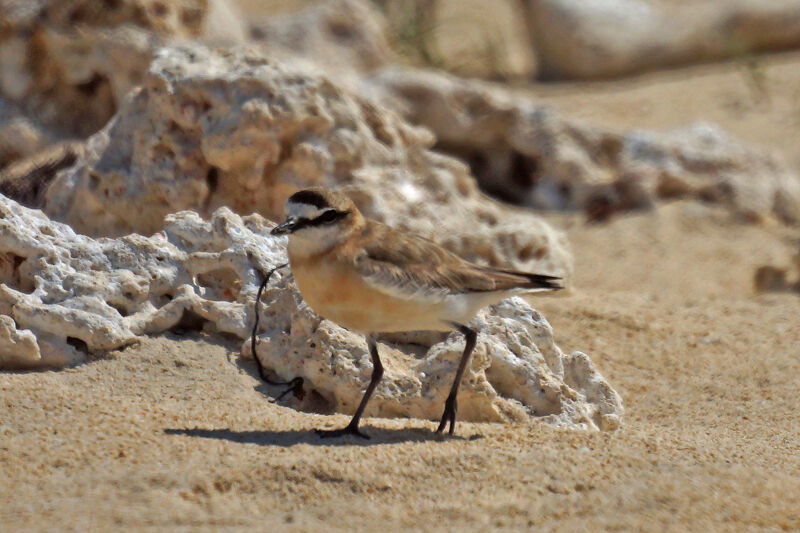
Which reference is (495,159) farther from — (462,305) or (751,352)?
(462,305)

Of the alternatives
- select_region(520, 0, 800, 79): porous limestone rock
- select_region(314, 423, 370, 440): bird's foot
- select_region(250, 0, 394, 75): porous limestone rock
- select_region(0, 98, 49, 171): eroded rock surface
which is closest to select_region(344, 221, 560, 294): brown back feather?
select_region(314, 423, 370, 440): bird's foot

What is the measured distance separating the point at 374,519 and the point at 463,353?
1033 millimetres

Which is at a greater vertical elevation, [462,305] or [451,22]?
[451,22]

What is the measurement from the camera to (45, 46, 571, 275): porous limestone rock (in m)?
5.63

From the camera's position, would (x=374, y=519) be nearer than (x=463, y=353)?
Answer: Yes

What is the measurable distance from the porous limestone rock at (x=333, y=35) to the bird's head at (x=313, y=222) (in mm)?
7066

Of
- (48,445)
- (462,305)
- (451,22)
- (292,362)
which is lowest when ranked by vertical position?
(48,445)

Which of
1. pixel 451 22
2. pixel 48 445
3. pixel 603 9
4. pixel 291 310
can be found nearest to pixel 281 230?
pixel 291 310

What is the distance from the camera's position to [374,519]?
11.4 feet

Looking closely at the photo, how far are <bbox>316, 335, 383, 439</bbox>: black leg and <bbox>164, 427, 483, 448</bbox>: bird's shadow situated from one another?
0.03 metres

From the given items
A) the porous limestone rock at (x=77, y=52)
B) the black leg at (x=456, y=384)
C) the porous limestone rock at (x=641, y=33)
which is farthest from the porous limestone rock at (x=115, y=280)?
the porous limestone rock at (x=641, y=33)

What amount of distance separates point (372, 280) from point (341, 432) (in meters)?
0.56

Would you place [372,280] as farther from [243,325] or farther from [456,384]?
[243,325]

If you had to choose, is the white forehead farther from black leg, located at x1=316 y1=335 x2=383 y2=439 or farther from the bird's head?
black leg, located at x1=316 y1=335 x2=383 y2=439
